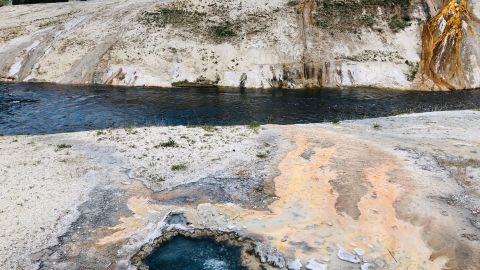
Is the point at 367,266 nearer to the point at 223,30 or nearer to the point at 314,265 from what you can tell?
the point at 314,265

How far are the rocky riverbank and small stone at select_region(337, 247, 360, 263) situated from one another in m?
0.03

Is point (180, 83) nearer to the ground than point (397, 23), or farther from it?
nearer to the ground

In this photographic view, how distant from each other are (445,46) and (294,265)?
41.9 meters

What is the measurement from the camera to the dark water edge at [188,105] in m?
32.3

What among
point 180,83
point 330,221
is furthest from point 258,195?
point 180,83

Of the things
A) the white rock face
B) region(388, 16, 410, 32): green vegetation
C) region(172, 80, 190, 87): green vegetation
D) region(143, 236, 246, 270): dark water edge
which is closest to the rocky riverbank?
region(143, 236, 246, 270): dark water edge

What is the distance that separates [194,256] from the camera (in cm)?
1295

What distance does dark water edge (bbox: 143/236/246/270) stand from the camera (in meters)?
12.5

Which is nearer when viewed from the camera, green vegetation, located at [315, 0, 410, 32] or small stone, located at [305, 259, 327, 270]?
small stone, located at [305, 259, 327, 270]

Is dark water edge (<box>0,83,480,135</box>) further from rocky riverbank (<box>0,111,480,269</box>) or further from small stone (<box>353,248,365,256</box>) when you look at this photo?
small stone (<box>353,248,365,256</box>)

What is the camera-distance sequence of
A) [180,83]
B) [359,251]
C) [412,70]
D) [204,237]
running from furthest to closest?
[412,70] → [180,83] → [204,237] → [359,251]

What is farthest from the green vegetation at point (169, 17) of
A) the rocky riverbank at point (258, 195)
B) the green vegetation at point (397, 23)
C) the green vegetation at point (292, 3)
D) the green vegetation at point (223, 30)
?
the rocky riverbank at point (258, 195)

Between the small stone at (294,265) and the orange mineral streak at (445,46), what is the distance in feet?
126

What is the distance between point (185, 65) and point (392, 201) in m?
34.9
